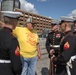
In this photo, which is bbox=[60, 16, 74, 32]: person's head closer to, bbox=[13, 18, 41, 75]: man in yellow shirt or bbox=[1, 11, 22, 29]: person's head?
bbox=[1, 11, 22, 29]: person's head

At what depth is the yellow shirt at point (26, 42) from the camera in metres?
5.50

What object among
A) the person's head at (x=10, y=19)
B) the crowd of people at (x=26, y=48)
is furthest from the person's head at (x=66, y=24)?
the person's head at (x=10, y=19)

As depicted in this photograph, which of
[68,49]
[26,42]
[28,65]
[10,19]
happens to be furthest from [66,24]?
[28,65]

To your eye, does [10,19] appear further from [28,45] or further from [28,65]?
[28,65]

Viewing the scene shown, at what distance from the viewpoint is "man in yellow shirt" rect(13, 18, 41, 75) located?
5.51 meters

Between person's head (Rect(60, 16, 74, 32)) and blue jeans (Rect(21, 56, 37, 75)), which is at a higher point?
person's head (Rect(60, 16, 74, 32))

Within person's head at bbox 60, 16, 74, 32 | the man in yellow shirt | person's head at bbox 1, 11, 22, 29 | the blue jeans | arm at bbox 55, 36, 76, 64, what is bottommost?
the blue jeans


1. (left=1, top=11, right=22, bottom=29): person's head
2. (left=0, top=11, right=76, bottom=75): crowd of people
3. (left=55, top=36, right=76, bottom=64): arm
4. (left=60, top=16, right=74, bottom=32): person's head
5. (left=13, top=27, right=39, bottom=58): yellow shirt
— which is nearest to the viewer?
(left=0, top=11, right=76, bottom=75): crowd of people

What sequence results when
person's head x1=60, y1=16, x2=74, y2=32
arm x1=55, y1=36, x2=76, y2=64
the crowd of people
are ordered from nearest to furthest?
the crowd of people < arm x1=55, y1=36, x2=76, y2=64 < person's head x1=60, y1=16, x2=74, y2=32

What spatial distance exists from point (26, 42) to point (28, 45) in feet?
0.27

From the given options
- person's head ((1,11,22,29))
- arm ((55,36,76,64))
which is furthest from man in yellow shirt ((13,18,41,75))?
person's head ((1,11,22,29))

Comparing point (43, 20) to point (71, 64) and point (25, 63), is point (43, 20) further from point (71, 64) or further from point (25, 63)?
point (71, 64)

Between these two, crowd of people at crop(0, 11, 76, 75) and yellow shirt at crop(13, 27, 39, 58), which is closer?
crowd of people at crop(0, 11, 76, 75)

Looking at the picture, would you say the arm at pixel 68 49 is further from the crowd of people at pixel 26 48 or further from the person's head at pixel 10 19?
the person's head at pixel 10 19
